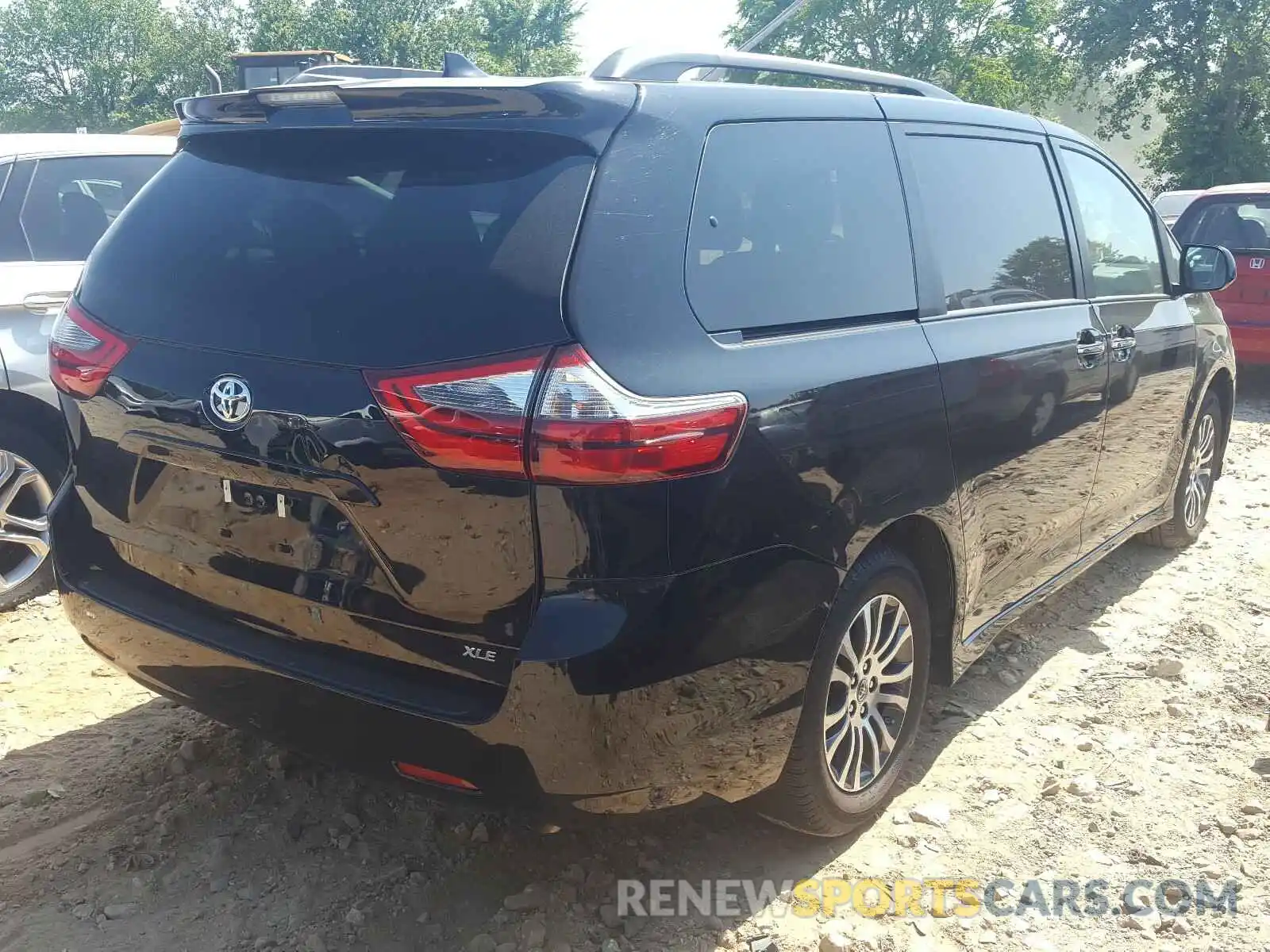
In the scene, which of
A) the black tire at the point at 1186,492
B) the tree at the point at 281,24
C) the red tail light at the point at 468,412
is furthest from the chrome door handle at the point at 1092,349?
the tree at the point at 281,24

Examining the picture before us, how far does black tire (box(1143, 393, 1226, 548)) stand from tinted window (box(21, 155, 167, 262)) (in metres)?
4.62

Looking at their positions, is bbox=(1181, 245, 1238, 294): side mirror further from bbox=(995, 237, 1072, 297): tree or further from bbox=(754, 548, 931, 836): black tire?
bbox=(754, 548, 931, 836): black tire

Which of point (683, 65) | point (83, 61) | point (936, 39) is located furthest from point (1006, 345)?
point (83, 61)

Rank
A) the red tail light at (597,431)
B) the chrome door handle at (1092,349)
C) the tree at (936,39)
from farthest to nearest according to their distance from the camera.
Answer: the tree at (936,39) < the chrome door handle at (1092,349) < the red tail light at (597,431)

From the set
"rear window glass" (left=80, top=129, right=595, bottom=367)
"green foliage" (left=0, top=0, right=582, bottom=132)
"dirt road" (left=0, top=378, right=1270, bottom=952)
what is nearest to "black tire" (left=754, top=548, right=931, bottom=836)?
"dirt road" (left=0, top=378, right=1270, bottom=952)

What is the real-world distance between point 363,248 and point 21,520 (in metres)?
2.88

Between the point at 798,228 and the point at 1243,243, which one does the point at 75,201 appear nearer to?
the point at 798,228

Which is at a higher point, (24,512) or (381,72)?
(381,72)

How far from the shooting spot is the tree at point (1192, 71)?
78.0 feet

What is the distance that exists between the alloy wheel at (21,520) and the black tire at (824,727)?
3.16m

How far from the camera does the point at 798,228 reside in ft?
8.41

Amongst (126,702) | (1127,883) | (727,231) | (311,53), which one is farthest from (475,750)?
(311,53)

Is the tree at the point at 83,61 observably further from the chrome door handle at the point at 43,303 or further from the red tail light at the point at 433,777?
the red tail light at the point at 433,777

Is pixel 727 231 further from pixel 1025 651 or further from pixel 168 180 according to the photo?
pixel 1025 651
